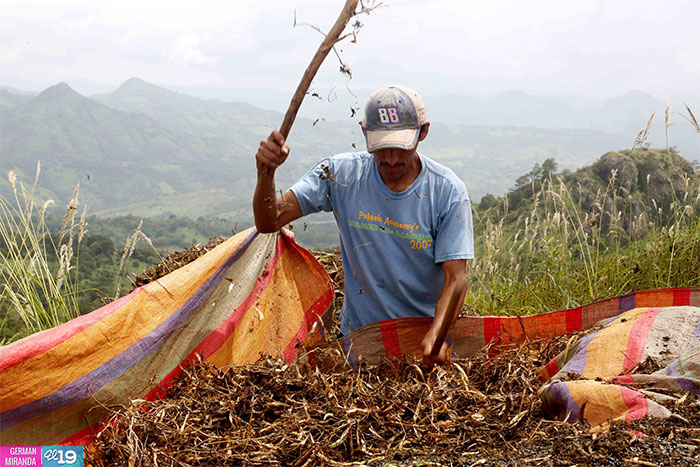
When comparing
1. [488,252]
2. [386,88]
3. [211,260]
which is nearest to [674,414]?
[386,88]

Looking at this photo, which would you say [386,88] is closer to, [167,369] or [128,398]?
[167,369]

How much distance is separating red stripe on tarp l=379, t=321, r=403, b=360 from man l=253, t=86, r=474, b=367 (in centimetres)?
17

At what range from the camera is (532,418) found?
179 centimetres

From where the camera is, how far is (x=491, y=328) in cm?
285

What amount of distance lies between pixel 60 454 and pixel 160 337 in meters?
0.61

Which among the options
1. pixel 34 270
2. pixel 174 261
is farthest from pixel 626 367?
pixel 34 270

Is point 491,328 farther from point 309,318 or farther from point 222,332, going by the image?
point 222,332

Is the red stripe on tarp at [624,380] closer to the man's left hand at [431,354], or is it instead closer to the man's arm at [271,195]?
the man's left hand at [431,354]

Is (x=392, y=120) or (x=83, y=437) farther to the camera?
(x=392, y=120)

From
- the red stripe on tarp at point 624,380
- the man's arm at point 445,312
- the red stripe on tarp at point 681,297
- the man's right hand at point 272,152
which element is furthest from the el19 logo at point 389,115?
the red stripe on tarp at point 681,297

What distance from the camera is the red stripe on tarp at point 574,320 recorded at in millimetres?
2768

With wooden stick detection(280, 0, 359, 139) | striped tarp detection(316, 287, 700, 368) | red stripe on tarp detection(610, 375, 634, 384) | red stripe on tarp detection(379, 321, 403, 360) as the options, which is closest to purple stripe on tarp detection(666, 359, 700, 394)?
red stripe on tarp detection(610, 375, 634, 384)

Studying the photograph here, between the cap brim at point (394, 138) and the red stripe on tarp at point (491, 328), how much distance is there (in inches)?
39.8

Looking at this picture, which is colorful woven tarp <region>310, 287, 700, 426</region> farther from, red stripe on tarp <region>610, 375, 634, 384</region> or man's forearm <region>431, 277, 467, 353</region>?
man's forearm <region>431, 277, 467, 353</region>
